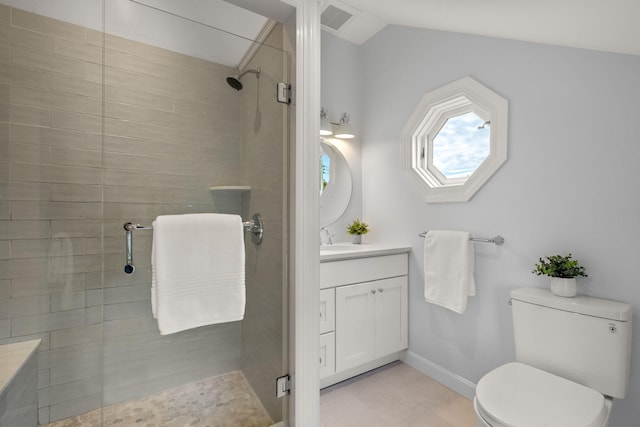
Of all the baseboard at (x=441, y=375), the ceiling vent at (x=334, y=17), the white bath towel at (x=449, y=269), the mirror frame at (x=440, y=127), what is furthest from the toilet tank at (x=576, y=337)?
the ceiling vent at (x=334, y=17)

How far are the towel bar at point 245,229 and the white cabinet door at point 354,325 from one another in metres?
0.73

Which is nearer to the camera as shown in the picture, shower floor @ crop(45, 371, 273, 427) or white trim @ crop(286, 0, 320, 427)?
shower floor @ crop(45, 371, 273, 427)

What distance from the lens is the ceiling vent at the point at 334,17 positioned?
2200mm

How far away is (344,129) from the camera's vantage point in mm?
2453

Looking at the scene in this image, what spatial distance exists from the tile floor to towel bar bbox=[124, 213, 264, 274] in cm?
112

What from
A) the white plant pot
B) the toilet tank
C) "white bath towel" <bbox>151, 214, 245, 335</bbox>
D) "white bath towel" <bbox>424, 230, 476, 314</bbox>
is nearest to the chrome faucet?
"white bath towel" <bbox>424, 230, 476, 314</bbox>

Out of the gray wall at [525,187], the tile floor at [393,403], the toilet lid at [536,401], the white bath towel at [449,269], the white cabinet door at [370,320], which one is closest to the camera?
the toilet lid at [536,401]

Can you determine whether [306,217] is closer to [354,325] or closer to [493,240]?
[354,325]

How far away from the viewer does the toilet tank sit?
121 centimetres

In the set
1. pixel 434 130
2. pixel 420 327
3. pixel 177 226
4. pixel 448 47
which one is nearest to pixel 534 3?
pixel 448 47

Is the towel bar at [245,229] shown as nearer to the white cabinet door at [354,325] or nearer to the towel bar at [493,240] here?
the white cabinet door at [354,325]

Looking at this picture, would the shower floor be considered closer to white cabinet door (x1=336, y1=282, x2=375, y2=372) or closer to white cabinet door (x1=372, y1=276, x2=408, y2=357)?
white cabinet door (x1=336, y1=282, x2=375, y2=372)

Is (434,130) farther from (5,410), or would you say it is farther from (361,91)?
(5,410)

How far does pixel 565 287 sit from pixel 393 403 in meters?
1.12
